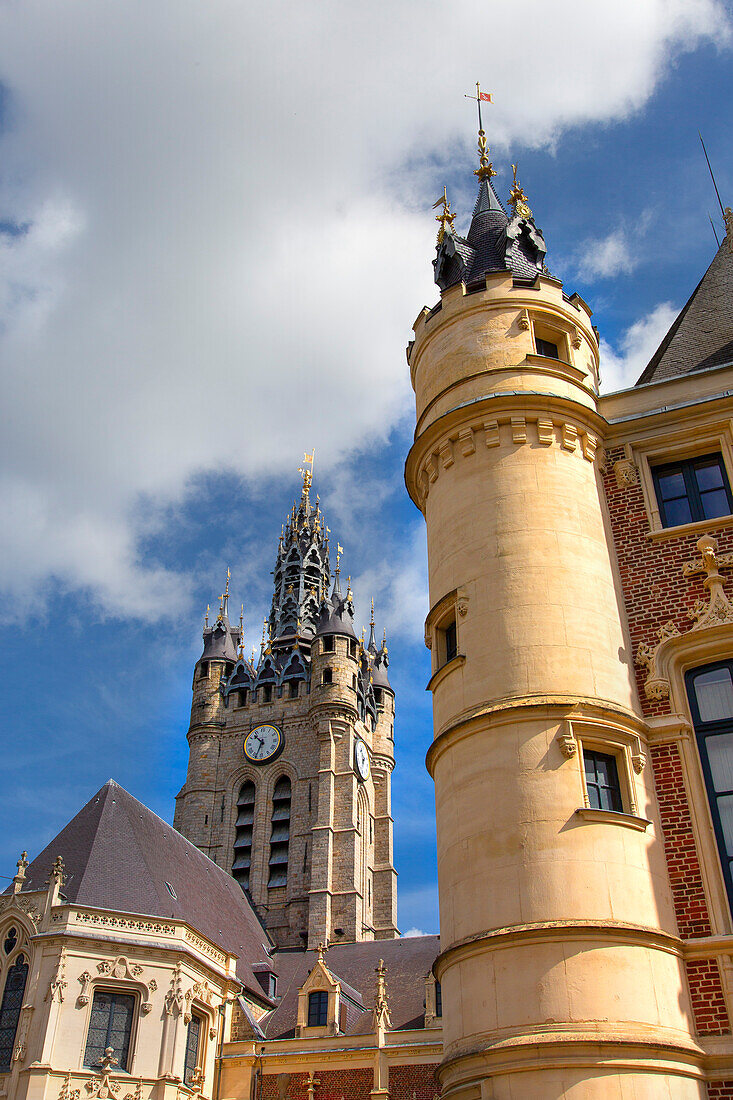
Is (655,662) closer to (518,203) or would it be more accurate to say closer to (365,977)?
(518,203)

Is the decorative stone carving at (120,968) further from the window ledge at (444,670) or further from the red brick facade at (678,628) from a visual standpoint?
the red brick facade at (678,628)

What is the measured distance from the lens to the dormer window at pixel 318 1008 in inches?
1138

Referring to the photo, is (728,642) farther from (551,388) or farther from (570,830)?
(551,388)

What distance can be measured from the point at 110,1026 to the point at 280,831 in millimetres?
22745

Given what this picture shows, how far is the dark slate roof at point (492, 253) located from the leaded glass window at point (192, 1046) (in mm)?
19942

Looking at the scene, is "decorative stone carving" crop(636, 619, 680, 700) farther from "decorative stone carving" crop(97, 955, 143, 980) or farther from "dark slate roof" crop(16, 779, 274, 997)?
"dark slate roof" crop(16, 779, 274, 997)

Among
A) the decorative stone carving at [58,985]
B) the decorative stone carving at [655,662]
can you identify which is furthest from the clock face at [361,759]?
the decorative stone carving at [655,662]

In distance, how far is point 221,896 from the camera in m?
37.4

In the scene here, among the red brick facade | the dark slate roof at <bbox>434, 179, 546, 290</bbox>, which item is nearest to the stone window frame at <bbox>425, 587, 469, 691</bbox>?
the red brick facade

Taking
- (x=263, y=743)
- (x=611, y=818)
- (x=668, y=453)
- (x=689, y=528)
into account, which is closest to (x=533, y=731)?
(x=611, y=818)

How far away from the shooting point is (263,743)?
161 ft

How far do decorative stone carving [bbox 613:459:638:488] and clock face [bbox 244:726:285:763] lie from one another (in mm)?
37004

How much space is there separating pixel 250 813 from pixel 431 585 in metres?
36.5

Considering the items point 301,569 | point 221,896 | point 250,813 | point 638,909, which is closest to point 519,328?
point 638,909
